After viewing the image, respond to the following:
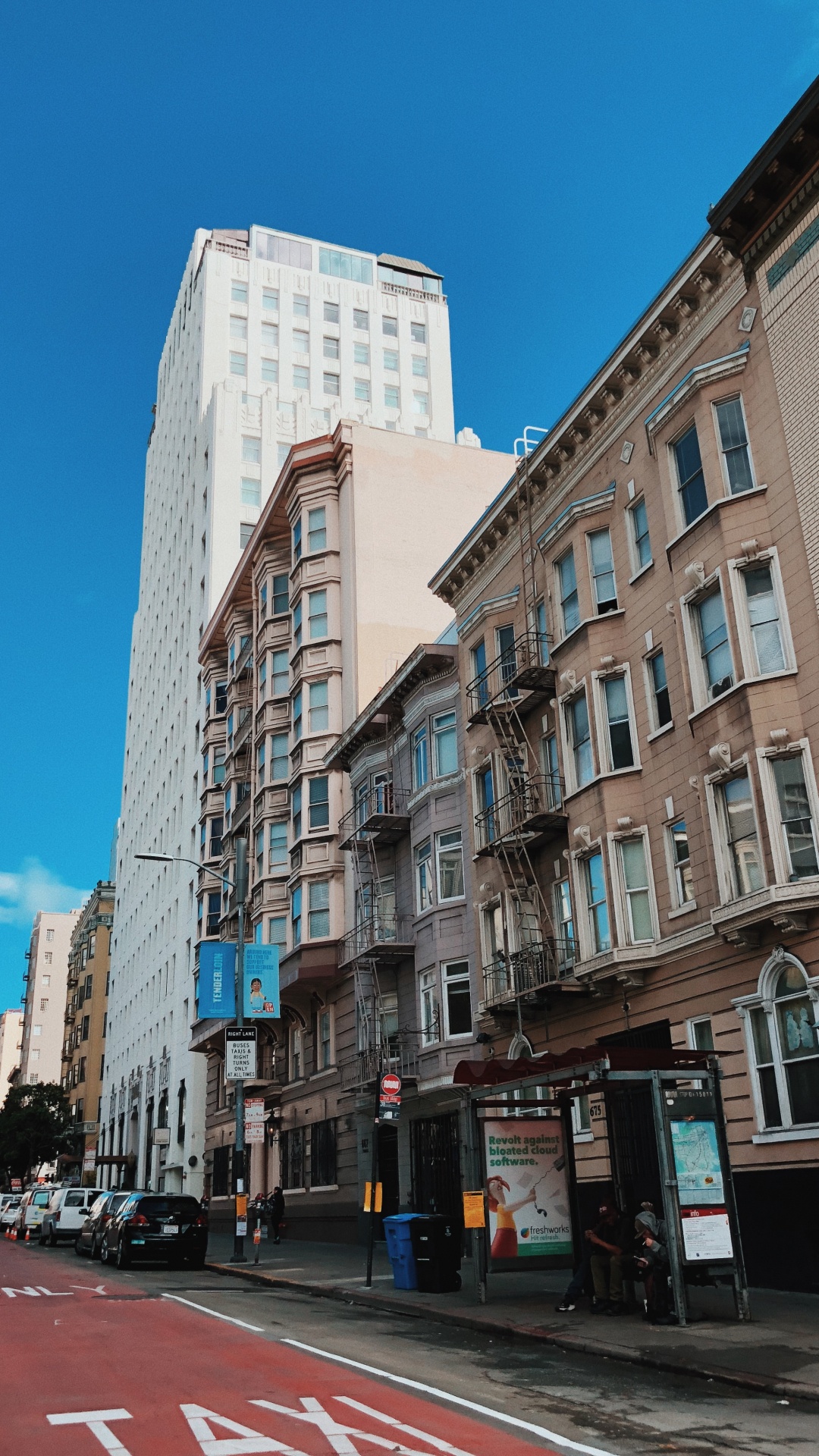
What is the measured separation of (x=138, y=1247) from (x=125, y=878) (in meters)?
64.3

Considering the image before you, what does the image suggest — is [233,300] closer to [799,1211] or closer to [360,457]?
[360,457]

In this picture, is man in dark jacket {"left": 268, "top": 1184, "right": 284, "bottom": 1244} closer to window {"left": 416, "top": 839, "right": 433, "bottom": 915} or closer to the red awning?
window {"left": 416, "top": 839, "right": 433, "bottom": 915}

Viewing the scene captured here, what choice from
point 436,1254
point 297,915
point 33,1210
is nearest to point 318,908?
point 297,915

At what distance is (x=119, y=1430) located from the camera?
8617mm

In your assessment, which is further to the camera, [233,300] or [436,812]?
[233,300]

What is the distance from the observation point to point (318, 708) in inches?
1617

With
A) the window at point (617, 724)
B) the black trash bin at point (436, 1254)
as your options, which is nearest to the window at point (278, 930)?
the window at point (617, 724)

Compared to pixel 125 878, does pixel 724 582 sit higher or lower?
lower

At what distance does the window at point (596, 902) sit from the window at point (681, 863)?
1791 mm

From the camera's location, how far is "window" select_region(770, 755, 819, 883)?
17.0 metres

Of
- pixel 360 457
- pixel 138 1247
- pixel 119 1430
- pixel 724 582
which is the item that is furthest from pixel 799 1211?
pixel 360 457

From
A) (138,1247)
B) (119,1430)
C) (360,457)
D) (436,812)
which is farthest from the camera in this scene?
(360,457)

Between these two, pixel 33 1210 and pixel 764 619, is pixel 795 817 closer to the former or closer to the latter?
pixel 764 619

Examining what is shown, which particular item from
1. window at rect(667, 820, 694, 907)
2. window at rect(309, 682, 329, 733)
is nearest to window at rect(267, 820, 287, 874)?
window at rect(309, 682, 329, 733)
